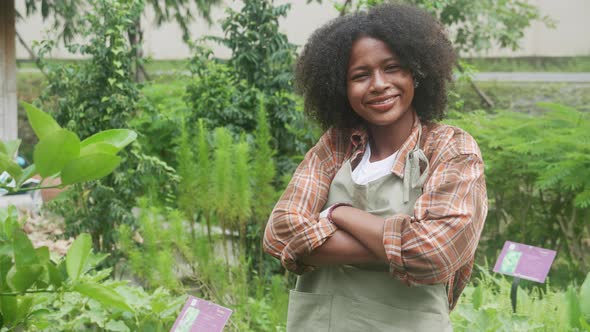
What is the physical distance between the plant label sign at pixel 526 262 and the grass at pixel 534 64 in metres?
A: 4.39

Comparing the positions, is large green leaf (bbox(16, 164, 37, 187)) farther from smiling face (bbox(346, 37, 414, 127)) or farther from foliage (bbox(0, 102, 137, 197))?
smiling face (bbox(346, 37, 414, 127))

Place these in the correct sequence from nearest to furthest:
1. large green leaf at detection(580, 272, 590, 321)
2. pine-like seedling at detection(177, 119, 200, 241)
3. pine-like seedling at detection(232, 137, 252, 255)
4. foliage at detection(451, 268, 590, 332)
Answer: foliage at detection(451, 268, 590, 332) < large green leaf at detection(580, 272, 590, 321) < pine-like seedling at detection(232, 137, 252, 255) < pine-like seedling at detection(177, 119, 200, 241)

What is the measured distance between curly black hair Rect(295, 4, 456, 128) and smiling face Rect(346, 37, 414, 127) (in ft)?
0.08

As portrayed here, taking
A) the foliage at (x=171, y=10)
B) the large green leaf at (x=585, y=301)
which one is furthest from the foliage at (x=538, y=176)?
the foliage at (x=171, y=10)

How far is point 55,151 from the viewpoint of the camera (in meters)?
1.12

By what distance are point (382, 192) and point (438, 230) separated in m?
0.21

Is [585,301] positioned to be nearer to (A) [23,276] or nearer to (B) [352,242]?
(B) [352,242]

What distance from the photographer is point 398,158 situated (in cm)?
180

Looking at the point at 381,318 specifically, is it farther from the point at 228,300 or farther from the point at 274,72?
the point at 274,72

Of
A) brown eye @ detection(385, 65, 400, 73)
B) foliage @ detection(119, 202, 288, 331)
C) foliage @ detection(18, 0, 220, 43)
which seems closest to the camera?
brown eye @ detection(385, 65, 400, 73)

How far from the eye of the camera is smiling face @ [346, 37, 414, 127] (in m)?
1.84

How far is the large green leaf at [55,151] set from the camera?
3.67ft

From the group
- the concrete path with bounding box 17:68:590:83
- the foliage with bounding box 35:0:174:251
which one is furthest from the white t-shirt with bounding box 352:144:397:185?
the concrete path with bounding box 17:68:590:83

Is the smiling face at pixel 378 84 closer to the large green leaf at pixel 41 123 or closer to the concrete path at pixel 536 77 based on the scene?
the large green leaf at pixel 41 123
